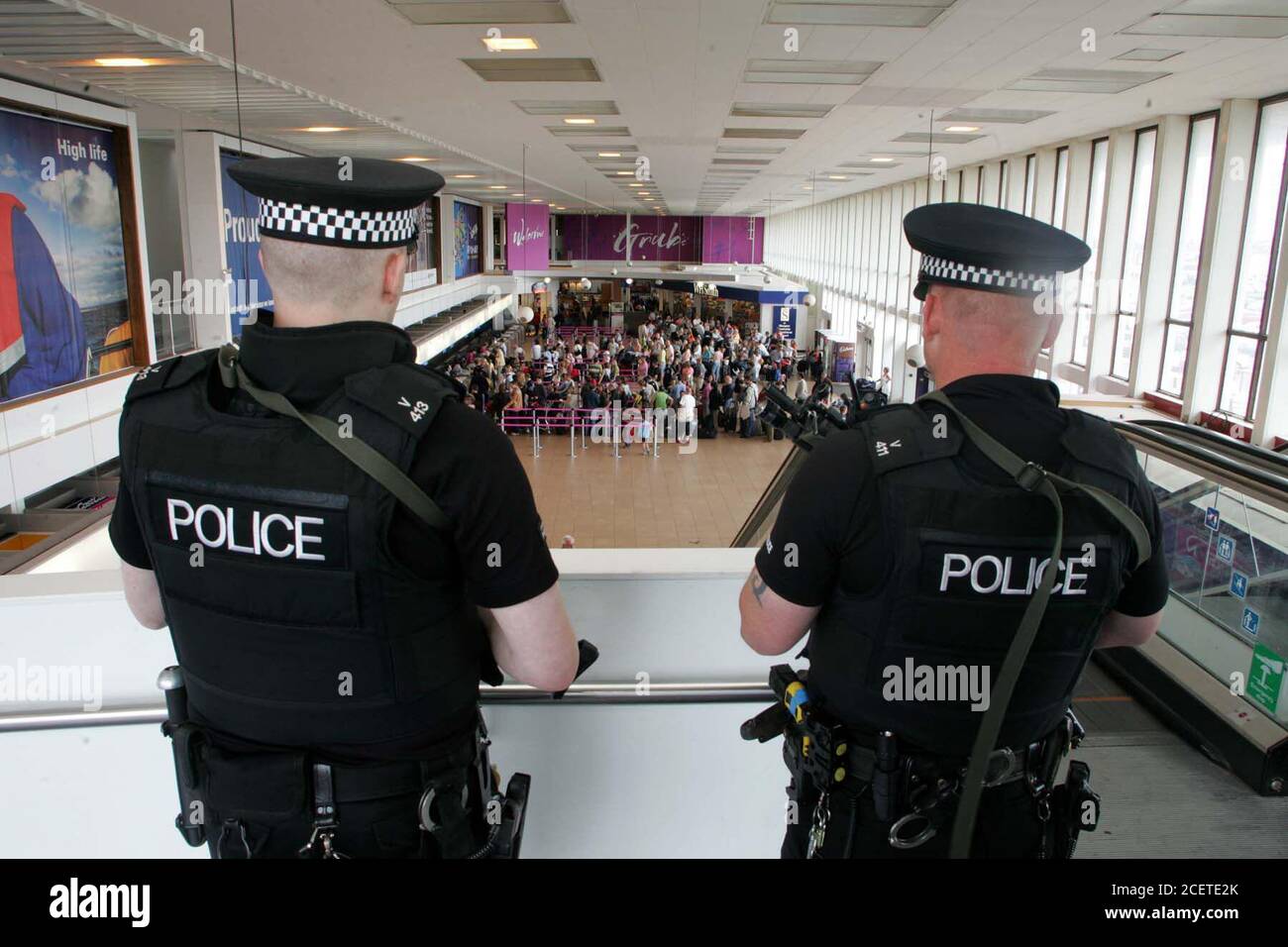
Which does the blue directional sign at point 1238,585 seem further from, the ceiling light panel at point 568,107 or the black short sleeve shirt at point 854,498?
the ceiling light panel at point 568,107

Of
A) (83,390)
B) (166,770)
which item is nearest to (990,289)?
(166,770)

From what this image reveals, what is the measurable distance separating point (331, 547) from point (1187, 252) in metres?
11.6

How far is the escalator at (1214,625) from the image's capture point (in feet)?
9.58

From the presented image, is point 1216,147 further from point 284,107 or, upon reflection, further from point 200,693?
point 200,693

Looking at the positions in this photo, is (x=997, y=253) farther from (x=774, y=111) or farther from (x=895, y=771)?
(x=774, y=111)

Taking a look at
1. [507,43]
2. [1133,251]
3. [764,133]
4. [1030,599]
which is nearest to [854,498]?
[1030,599]

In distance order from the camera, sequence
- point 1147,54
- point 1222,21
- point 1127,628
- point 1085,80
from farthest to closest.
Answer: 1. point 1085,80
2. point 1147,54
3. point 1222,21
4. point 1127,628

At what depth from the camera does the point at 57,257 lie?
7.97 metres

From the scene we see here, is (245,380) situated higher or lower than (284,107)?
lower

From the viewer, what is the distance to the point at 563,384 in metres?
16.1

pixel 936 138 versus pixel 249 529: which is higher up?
pixel 936 138

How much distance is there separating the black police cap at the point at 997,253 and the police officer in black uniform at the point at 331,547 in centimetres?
87

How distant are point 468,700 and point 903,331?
20.6 m
